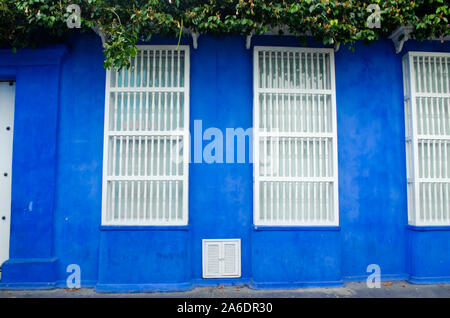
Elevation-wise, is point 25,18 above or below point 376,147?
above

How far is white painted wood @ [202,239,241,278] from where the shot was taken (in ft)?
17.4

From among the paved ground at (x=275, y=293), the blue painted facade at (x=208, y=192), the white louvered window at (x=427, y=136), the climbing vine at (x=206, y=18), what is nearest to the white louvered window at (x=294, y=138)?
the blue painted facade at (x=208, y=192)

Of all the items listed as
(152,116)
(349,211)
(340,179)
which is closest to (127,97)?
(152,116)

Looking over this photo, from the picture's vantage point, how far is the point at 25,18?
5059mm

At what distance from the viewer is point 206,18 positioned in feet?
16.4

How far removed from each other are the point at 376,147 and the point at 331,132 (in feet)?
2.87

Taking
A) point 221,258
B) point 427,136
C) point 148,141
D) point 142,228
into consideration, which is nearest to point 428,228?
point 427,136

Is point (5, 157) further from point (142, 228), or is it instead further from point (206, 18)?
point (206, 18)

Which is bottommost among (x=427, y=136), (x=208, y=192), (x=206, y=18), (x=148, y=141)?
(x=208, y=192)

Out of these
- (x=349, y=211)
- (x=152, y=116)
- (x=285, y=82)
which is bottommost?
(x=349, y=211)

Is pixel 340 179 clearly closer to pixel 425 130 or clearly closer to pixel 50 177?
pixel 425 130

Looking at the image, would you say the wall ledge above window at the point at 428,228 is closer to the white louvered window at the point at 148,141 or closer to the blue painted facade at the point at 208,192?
the blue painted facade at the point at 208,192

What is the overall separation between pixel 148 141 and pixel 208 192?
4.30ft

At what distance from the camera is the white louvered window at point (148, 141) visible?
529 cm
